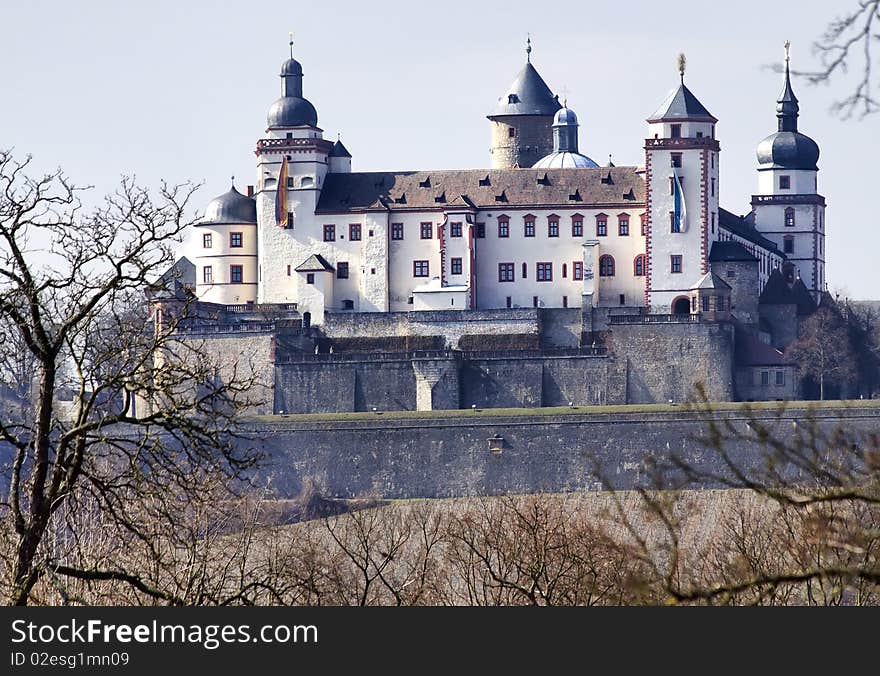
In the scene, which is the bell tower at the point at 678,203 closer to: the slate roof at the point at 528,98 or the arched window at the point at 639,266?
the arched window at the point at 639,266

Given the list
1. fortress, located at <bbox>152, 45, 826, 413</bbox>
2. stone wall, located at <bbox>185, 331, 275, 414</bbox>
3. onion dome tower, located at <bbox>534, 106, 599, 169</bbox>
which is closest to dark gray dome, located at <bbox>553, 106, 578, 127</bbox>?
onion dome tower, located at <bbox>534, 106, 599, 169</bbox>

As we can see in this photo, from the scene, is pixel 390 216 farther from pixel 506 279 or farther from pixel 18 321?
pixel 18 321

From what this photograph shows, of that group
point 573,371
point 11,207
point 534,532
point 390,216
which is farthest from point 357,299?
point 11,207

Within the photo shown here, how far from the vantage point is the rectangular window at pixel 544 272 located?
7095cm

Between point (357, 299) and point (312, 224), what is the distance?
3019 millimetres

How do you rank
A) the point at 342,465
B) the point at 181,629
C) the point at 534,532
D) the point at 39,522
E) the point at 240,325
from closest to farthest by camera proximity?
the point at 181,629
the point at 39,522
the point at 534,532
the point at 342,465
the point at 240,325

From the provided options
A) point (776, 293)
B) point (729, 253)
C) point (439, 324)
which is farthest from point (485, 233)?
point (776, 293)

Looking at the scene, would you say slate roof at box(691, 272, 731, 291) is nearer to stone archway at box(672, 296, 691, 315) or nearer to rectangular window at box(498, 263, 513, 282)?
stone archway at box(672, 296, 691, 315)

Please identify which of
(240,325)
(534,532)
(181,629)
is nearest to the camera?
(181,629)

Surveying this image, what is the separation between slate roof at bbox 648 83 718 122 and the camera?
71.1 m

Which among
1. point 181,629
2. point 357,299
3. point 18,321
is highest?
point 357,299

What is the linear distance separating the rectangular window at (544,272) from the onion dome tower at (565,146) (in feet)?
36.1

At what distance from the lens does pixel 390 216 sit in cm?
7225

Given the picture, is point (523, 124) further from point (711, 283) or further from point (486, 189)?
point (711, 283)
